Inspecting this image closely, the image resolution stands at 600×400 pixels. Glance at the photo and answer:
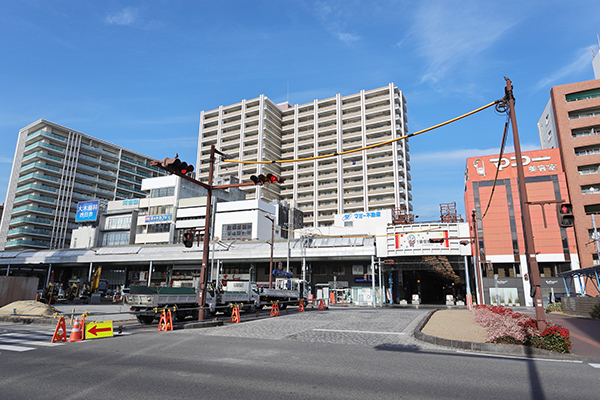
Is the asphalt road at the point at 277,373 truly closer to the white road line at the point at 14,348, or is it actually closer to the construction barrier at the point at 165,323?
the white road line at the point at 14,348

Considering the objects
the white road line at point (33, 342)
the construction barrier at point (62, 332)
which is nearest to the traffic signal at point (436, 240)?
the construction barrier at point (62, 332)

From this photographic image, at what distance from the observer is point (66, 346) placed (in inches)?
411

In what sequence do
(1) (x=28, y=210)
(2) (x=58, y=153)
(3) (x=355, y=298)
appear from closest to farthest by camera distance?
1. (3) (x=355, y=298)
2. (1) (x=28, y=210)
3. (2) (x=58, y=153)

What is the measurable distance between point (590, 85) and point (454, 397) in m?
64.9

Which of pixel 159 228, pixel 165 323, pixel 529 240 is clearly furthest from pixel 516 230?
pixel 159 228

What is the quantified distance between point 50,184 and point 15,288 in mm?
71779

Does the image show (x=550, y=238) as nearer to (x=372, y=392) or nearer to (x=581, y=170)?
(x=581, y=170)

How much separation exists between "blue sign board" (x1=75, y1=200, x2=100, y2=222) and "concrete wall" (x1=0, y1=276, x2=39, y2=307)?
151 feet

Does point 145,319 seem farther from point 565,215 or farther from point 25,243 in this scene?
point 25,243

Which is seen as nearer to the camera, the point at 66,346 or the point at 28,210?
the point at 66,346

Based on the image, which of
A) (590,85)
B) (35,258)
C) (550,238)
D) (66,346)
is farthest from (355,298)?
(35,258)

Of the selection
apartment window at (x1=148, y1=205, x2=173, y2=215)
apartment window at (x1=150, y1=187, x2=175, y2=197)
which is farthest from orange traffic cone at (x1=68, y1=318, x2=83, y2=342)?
apartment window at (x1=150, y1=187, x2=175, y2=197)

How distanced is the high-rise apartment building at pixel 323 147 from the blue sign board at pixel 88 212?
30.2 metres

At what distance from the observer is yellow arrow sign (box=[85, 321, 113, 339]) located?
12453 mm
